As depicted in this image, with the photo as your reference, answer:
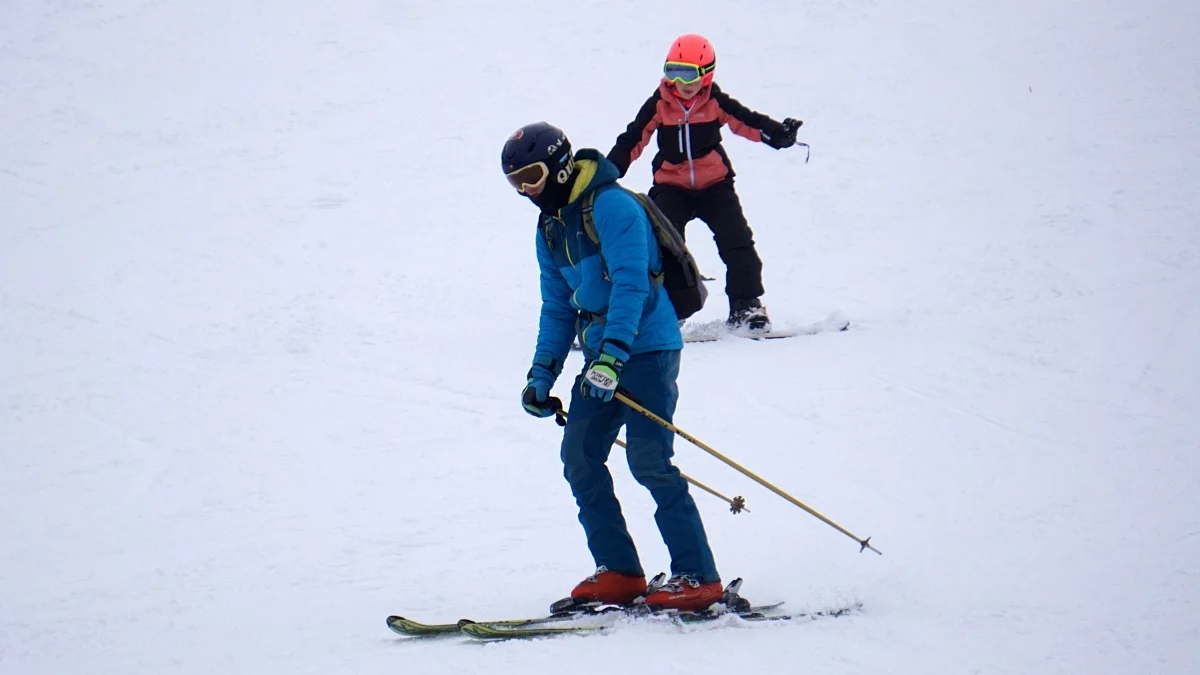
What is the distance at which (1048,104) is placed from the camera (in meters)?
12.8

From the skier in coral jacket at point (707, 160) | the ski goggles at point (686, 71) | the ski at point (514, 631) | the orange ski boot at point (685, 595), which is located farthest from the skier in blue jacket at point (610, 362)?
the skier in coral jacket at point (707, 160)

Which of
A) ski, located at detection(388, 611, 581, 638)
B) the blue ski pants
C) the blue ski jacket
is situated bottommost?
ski, located at detection(388, 611, 581, 638)

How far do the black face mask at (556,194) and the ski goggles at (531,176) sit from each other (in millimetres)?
31

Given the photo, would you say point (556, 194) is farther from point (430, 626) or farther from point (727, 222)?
point (727, 222)

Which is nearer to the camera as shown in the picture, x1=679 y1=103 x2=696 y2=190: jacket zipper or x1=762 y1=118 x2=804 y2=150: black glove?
x1=762 y1=118 x2=804 y2=150: black glove

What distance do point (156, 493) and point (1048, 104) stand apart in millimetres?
10996

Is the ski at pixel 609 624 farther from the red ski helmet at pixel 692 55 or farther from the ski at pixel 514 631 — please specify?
the red ski helmet at pixel 692 55

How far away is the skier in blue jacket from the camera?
4078 mm

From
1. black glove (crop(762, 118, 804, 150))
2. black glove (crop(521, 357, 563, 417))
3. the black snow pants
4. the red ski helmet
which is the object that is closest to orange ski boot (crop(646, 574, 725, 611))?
black glove (crop(521, 357, 563, 417))

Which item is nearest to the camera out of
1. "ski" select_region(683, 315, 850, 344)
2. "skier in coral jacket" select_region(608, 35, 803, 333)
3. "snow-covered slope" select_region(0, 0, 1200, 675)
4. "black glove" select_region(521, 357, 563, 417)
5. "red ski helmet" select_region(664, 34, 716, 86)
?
"black glove" select_region(521, 357, 563, 417)

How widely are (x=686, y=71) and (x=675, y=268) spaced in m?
3.75

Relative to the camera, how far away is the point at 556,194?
166 inches

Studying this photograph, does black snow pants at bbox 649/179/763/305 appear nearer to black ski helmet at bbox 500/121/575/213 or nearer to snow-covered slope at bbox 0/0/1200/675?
snow-covered slope at bbox 0/0/1200/675

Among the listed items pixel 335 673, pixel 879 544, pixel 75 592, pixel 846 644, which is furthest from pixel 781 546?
pixel 75 592
